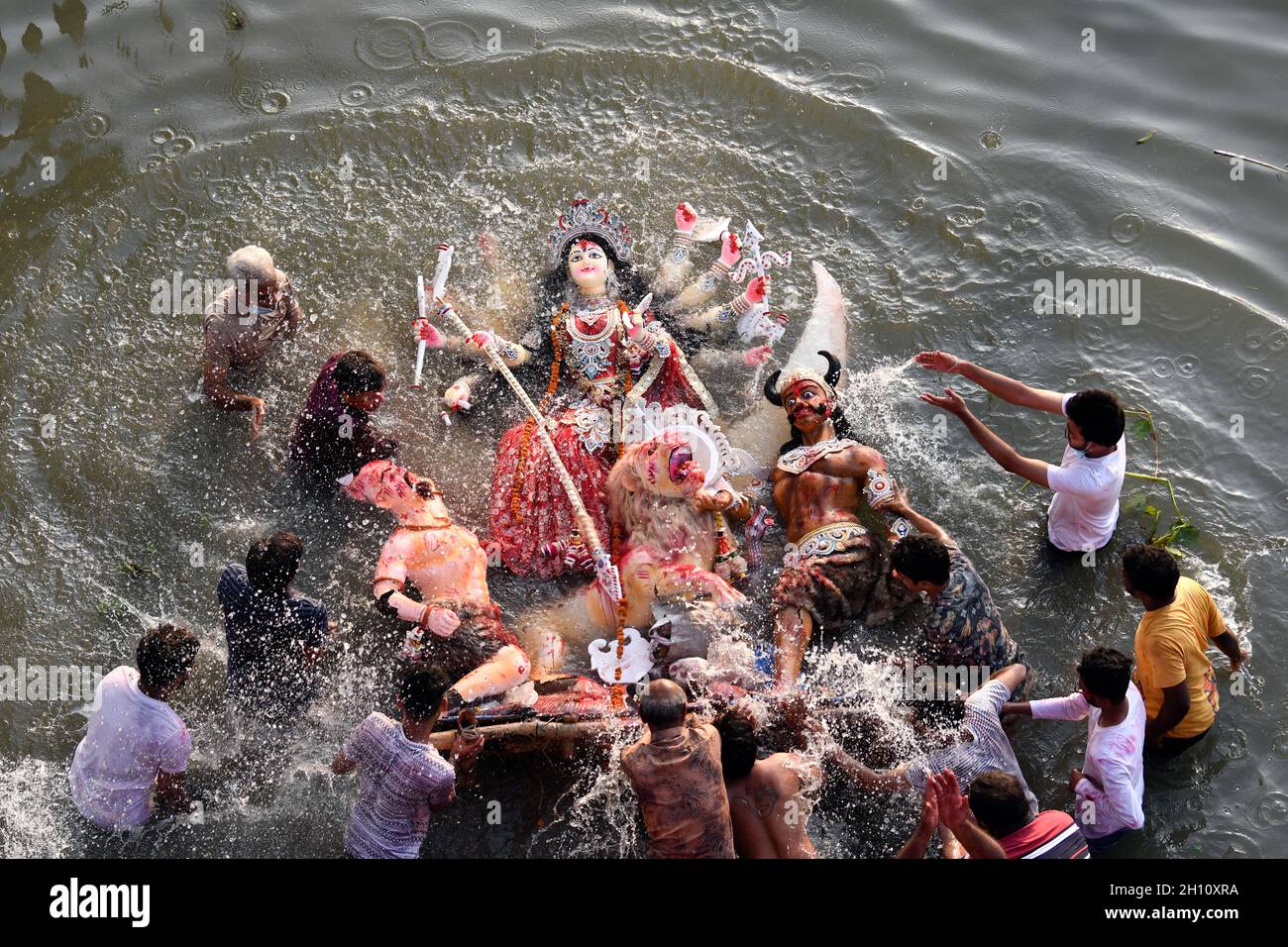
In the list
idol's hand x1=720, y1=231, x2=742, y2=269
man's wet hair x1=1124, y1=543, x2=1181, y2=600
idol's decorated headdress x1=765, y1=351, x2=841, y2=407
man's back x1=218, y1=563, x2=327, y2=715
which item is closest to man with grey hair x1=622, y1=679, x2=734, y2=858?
man's back x1=218, y1=563, x2=327, y2=715

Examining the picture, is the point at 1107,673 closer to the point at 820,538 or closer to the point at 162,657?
the point at 820,538

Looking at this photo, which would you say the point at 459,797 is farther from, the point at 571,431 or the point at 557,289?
the point at 557,289

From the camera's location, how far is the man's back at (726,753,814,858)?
17.5 feet

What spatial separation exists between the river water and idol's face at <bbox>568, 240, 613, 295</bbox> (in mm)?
876

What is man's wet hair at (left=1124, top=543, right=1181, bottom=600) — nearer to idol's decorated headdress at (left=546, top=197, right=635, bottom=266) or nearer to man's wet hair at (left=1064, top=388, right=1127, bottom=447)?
man's wet hair at (left=1064, top=388, right=1127, bottom=447)

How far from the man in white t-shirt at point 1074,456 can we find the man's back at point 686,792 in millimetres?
2537

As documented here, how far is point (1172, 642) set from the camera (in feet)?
18.5

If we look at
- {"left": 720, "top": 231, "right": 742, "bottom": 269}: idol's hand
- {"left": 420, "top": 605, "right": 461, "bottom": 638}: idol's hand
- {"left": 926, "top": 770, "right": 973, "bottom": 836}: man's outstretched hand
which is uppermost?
{"left": 720, "top": 231, "right": 742, "bottom": 269}: idol's hand

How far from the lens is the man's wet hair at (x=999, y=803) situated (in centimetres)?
499

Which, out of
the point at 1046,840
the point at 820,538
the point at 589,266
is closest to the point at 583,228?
the point at 589,266

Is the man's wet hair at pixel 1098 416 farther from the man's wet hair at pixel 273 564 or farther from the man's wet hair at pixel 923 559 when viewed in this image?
the man's wet hair at pixel 273 564

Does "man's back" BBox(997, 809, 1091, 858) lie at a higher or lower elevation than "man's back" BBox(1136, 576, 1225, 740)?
lower

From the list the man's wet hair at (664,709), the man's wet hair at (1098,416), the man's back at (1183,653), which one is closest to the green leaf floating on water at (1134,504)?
the man's wet hair at (1098,416)

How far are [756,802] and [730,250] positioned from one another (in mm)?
3871
